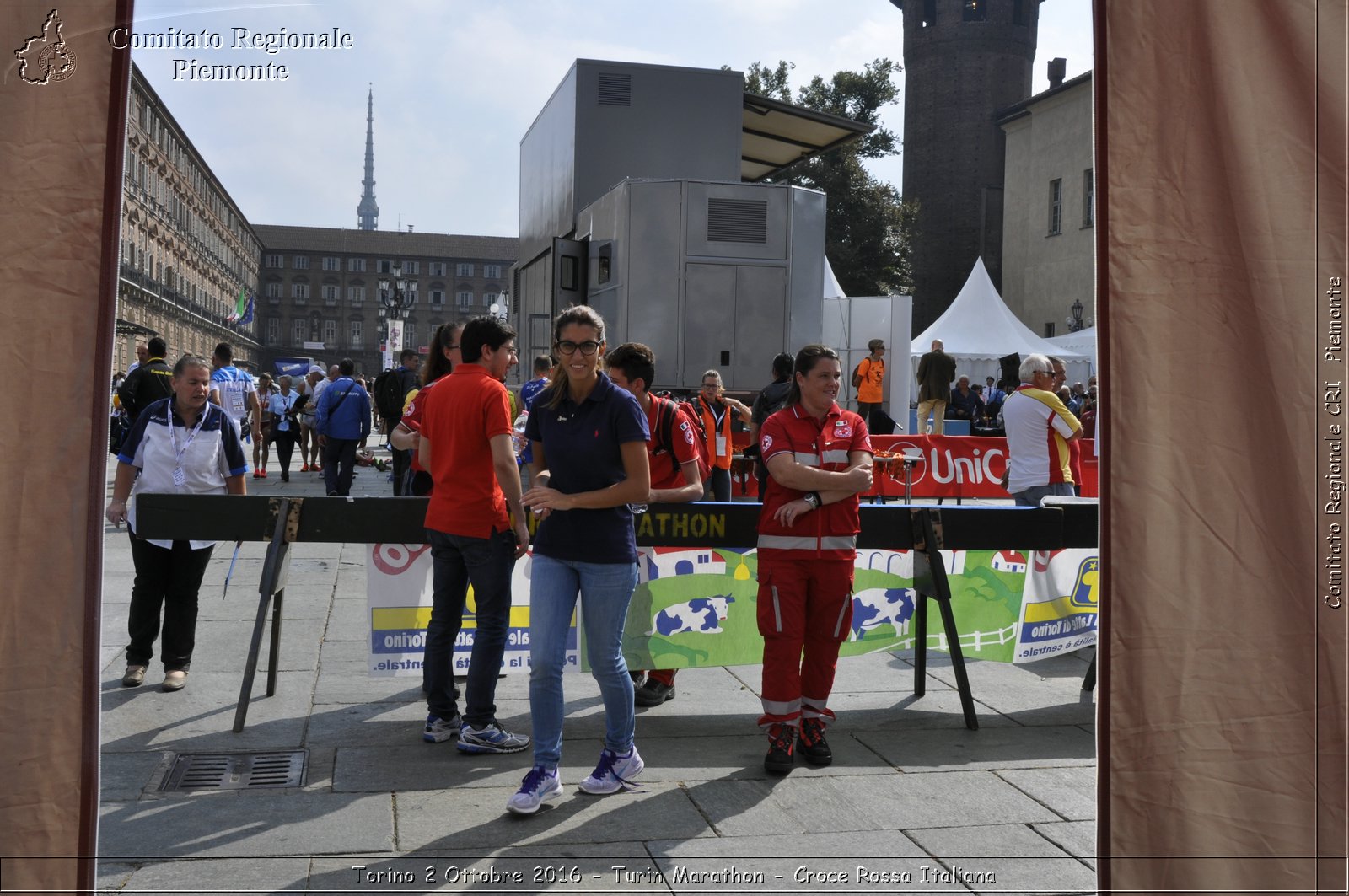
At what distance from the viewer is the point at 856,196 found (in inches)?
1709

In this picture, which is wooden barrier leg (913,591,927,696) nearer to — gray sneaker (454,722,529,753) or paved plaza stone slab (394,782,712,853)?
paved plaza stone slab (394,782,712,853)

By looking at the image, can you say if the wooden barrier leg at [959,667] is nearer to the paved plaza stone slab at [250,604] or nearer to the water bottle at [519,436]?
the water bottle at [519,436]

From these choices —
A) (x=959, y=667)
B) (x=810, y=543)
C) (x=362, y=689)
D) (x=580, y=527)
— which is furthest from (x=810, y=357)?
(x=362, y=689)

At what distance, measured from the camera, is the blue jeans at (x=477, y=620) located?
5.60 m

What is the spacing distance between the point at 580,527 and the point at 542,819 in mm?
1182

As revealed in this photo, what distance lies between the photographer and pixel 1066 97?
44.8 m

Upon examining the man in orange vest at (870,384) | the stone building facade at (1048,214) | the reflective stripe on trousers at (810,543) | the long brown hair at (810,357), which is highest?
the stone building facade at (1048,214)

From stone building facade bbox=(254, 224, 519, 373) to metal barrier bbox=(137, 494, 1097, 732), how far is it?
102 m

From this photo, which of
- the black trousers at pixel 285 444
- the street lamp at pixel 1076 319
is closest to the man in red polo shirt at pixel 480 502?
the black trousers at pixel 285 444

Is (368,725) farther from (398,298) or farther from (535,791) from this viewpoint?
(398,298)

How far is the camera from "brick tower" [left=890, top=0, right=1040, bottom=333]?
188 feet

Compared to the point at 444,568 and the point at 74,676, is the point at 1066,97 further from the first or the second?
the point at 74,676

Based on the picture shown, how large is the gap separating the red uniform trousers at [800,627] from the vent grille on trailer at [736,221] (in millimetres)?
8886

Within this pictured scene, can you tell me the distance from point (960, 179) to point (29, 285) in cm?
5853
